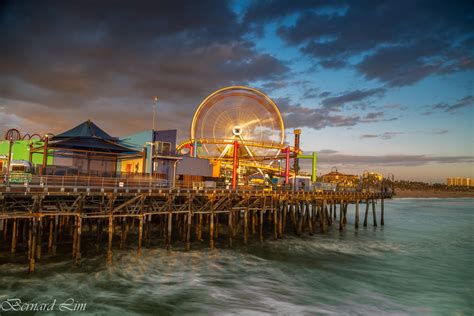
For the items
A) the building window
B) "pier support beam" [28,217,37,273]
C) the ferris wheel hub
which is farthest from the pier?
the ferris wheel hub

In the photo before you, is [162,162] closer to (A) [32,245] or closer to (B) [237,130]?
(A) [32,245]

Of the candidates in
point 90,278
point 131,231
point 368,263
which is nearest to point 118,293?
point 90,278

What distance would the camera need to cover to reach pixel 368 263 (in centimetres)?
2658

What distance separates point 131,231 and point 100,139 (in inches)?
394

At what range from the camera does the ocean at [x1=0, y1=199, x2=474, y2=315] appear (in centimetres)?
1655

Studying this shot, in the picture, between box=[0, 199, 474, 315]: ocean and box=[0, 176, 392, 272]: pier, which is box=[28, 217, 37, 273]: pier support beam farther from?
box=[0, 199, 474, 315]: ocean

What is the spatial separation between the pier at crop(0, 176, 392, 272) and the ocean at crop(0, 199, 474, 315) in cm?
134

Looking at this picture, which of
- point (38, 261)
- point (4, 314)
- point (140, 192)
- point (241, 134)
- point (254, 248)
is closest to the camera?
point (4, 314)

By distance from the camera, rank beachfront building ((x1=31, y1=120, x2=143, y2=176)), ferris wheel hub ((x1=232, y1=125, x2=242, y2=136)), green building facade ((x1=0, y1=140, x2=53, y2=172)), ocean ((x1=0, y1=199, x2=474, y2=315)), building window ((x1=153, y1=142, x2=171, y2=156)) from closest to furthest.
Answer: ocean ((x1=0, y1=199, x2=474, y2=315)), beachfront building ((x1=31, y1=120, x2=143, y2=176)), building window ((x1=153, y1=142, x2=171, y2=156)), green building facade ((x1=0, y1=140, x2=53, y2=172)), ferris wheel hub ((x1=232, y1=125, x2=242, y2=136))

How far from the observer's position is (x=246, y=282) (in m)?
20.2

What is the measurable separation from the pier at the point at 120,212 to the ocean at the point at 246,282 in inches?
52.7

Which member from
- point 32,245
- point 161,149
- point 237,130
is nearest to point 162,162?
point 161,149

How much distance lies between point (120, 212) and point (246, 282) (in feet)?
40.3

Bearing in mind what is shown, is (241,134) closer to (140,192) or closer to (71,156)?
(71,156)
